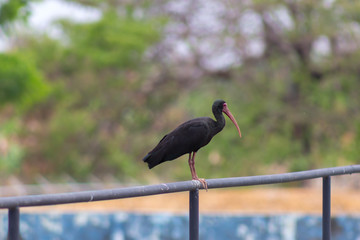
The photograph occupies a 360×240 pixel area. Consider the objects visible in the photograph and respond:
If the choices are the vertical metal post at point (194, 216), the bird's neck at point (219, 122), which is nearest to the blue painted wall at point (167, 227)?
the bird's neck at point (219, 122)

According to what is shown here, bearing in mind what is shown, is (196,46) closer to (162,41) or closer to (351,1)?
(162,41)

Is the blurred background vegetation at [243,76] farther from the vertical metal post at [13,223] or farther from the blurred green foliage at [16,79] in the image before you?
the vertical metal post at [13,223]

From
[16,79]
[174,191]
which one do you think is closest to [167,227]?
A: [16,79]

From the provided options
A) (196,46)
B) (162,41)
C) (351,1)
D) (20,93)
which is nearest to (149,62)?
(162,41)

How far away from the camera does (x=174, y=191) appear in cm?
239

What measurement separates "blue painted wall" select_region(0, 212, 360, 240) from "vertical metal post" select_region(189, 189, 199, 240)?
14.9 metres

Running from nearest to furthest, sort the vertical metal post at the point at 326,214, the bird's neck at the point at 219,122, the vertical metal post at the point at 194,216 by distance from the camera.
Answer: the vertical metal post at the point at 194,216 < the vertical metal post at the point at 326,214 < the bird's neck at the point at 219,122

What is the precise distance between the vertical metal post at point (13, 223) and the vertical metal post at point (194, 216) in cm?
78

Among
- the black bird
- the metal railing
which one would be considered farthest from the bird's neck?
the metal railing

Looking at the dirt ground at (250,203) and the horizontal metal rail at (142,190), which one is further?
the dirt ground at (250,203)

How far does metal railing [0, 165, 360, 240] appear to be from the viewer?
189 centimetres

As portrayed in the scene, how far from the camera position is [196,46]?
1981 cm

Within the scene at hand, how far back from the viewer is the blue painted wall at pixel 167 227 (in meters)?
17.1

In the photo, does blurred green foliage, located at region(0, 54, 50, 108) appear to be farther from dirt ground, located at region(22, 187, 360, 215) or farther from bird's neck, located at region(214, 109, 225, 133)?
bird's neck, located at region(214, 109, 225, 133)
